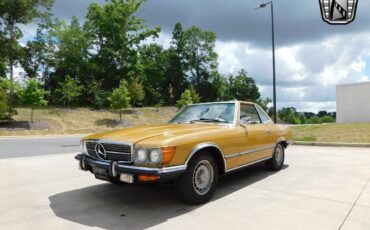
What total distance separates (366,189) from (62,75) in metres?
40.6

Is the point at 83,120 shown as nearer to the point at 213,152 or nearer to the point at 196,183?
the point at 213,152

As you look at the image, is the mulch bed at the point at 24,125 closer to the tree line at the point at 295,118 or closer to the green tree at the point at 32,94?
the green tree at the point at 32,94

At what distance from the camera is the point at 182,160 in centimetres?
457

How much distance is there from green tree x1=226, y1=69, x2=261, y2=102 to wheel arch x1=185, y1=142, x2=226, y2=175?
5220 cm

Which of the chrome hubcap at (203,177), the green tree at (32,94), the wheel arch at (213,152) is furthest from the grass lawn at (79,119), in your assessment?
the chrome hubcap at (203,177)

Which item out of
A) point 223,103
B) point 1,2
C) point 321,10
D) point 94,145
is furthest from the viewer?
point 1,2

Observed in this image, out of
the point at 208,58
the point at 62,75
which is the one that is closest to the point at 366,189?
the point at 62,75

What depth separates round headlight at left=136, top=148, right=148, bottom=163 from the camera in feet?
14.5

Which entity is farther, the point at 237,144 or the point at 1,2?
the point at 1,2

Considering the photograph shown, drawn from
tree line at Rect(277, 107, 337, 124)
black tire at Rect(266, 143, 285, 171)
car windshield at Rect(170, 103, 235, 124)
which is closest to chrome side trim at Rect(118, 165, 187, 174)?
car windshield at Rect(170, 103, 235, 124)

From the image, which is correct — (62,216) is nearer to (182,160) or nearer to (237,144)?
(182,160)

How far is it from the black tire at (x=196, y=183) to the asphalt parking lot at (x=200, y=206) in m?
0.14

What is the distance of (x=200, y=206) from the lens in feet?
15.9

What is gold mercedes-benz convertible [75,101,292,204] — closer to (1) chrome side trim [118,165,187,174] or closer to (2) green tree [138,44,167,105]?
(1) chrome side trim [118,165,187,174]
